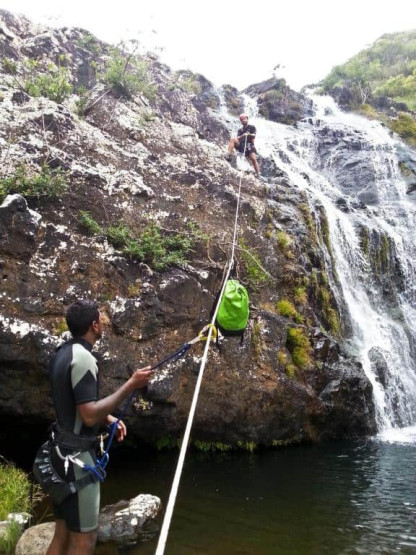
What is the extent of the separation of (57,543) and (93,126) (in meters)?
9.57

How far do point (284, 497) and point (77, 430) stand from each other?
431 centimetres

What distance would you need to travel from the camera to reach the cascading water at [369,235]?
11.3 metres

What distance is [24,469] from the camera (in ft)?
22.2

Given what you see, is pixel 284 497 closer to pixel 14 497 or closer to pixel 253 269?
pixel 14 497

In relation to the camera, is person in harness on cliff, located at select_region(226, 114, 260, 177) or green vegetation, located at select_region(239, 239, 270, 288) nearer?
green vegetation, located at select_region(239, 239, 270, 288)

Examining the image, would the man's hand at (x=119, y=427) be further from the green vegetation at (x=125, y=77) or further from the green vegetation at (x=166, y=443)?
the green vegetation at (x=125, y=77)

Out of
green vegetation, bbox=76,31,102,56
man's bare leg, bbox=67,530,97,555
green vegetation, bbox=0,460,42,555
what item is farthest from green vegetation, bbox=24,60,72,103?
man's bare leg, bbox=67,530,97,555

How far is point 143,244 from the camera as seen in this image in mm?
8148

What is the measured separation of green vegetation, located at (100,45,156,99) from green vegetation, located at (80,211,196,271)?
250 inches

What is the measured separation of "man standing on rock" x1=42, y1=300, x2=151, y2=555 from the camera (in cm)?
297

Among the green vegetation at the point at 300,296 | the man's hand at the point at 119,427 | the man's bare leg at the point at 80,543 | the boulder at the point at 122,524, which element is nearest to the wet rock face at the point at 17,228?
the boulder at the point at 122,524

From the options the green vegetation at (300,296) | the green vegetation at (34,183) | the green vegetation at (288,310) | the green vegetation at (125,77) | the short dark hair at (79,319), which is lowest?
the short dark hair at (79,319)

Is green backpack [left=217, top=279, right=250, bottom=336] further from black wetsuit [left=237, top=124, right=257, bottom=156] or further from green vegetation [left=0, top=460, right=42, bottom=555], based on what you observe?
black wetsuit [left=237, top=124, right=257, bottom=156]

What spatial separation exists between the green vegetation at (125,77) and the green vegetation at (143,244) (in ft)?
20.8
